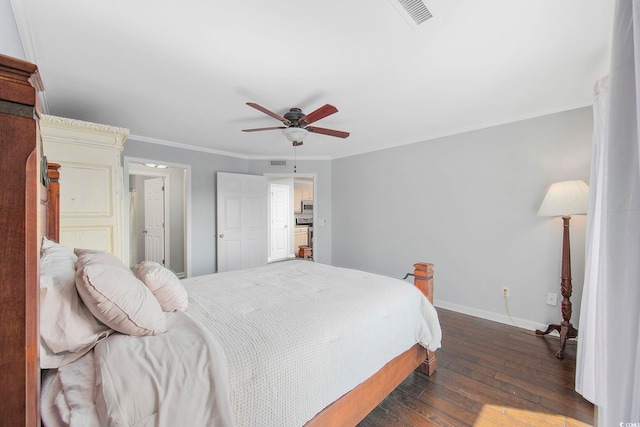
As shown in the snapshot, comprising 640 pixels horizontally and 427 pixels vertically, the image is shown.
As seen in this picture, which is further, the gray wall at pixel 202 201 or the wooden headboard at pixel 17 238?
the gray wall at pixel 202 201

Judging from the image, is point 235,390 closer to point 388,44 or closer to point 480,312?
point 388,44

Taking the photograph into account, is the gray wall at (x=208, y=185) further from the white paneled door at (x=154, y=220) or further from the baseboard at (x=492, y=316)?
the baseboard at (x=492, y=316)

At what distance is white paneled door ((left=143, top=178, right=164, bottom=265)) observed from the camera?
5.19m

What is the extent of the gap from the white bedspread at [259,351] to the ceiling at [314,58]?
164 cm

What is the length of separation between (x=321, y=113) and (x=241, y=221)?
10.1 ft

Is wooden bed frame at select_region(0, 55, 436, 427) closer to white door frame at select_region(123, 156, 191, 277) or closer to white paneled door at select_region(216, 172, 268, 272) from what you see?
white door frame at select_region(123, 156, 191, 277)

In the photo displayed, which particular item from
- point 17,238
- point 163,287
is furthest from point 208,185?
point 17,238

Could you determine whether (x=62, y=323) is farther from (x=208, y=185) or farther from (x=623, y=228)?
(x=208, y=185)

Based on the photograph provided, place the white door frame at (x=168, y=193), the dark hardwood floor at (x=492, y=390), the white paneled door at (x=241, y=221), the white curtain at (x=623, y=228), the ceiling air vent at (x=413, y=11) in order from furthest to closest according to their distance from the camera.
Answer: the white paneled door at (x=241, y=221) → the white door frame at (x=168, y=193) → the dark hardwood floor at (x=492, y=390) → the ceiling air vent at (x=413, y=11) → the white curtain at (x=623, y=228)

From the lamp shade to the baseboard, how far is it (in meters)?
1.26

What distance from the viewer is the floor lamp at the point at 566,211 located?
2.42m

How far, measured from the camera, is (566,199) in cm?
247

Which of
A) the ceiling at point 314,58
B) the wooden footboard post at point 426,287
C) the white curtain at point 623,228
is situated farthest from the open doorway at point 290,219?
the white curtain at point 623,228

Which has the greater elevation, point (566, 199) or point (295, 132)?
point (295, 132)
